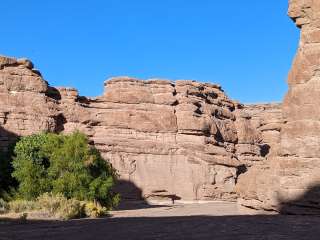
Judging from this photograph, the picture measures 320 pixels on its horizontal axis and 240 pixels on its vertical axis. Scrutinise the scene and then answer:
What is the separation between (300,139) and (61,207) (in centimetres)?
1350

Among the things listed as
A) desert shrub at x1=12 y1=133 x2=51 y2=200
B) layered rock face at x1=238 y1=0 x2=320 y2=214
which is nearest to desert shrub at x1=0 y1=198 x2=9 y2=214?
desert shrub at x1=12 y1=133 x2=51 y2=200

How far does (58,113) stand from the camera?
152 feet

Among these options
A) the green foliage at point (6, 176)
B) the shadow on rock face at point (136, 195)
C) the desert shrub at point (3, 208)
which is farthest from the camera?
the shadow on rock face at point (136, 195)

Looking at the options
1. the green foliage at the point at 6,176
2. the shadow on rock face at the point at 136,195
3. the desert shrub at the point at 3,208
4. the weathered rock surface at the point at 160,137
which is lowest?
the desert shrub at the point at 3,208

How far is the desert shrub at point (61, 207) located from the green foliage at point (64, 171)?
378 centimetres

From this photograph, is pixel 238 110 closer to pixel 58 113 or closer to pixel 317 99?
pixel 58 113

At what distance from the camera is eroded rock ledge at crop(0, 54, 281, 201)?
44.5m

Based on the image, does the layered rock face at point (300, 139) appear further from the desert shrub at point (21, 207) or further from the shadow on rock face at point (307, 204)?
the desert shrub at point (21, 207)

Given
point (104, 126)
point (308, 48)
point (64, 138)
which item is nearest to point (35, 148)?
point (64, 138)

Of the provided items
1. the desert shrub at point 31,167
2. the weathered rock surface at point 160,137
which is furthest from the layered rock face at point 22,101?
the desert shrub at point 31,167

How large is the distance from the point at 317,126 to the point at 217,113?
4166 centimetres

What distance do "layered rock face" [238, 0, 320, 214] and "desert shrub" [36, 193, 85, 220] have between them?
1003 centimetres

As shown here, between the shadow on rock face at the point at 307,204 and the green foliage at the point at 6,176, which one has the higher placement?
the green foliage at the point at 6,176

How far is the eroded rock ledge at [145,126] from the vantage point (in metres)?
44.5
